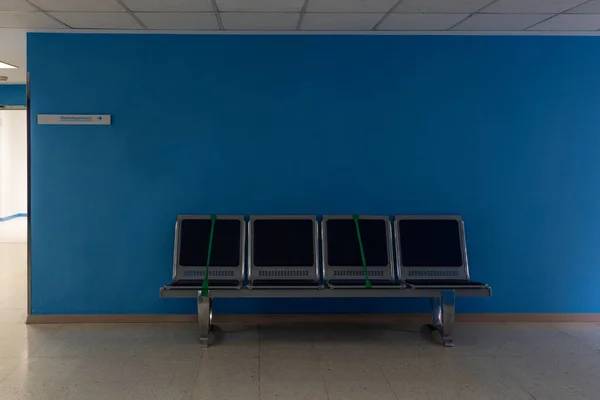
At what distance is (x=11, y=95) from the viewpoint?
297 inches

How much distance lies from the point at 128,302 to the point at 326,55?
2.71m

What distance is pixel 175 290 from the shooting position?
352cm

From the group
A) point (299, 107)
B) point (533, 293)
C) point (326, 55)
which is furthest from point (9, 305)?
point (533, 293)

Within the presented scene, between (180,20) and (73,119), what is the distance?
48.5 inches

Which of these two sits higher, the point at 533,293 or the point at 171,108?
the point at 171,108

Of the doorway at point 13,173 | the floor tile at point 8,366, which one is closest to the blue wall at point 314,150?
the floor tile at point 8,366

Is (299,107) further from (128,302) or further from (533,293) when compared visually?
(533,293)

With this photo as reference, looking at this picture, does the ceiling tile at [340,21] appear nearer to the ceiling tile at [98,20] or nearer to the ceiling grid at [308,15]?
the ceiling grid at [308,15]

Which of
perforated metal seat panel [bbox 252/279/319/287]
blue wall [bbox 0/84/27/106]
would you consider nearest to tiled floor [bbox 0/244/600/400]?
perforated metal seat panel [bbox 252/279/319/287]

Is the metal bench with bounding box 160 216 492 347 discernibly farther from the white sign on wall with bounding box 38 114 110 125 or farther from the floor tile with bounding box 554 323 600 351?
the white sign on wall with bounding box 38 114 110 125

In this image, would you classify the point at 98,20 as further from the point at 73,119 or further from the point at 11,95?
the point at 11,95

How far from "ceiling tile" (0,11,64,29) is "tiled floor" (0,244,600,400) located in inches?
96.6

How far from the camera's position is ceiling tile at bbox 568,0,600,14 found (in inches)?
132

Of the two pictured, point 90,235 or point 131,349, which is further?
point 90,235
